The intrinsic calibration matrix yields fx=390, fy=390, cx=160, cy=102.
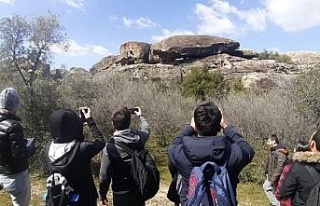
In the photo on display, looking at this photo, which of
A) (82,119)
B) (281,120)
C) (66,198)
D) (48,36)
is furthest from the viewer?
(48,36)

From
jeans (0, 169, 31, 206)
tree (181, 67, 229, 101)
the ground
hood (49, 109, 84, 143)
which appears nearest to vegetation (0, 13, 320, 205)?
the ground

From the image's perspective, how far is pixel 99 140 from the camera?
356 cm

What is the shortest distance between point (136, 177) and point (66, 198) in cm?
73

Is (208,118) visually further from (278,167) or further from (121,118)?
(278,167)

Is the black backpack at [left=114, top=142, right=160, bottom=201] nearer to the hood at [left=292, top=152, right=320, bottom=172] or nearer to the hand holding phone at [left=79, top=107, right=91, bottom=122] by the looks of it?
the hand holding phone at [left=79, top=107, right=91, bottom=122]

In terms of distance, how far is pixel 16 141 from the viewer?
13.3 feet

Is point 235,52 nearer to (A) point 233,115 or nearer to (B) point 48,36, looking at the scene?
(B) point 48,36

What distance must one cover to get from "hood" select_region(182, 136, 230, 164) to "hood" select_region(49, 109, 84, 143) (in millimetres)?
1117

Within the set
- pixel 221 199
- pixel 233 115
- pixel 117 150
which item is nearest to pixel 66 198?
Answer: pixel 117 150

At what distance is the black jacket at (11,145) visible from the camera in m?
4.05

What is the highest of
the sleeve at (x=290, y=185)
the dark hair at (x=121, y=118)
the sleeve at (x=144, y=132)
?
the dark hair at (x=121, y=118)

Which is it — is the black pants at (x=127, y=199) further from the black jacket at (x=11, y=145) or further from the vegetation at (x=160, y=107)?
the vegetation at (x=160, y=107)

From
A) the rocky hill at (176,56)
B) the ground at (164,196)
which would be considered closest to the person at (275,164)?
the ground at (164,196)

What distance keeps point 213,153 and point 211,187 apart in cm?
24
